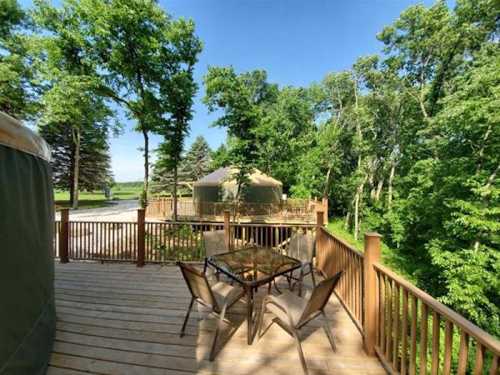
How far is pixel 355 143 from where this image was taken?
16641 millimetres

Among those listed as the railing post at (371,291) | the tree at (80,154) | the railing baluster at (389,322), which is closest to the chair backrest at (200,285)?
the railing post at (371,291)

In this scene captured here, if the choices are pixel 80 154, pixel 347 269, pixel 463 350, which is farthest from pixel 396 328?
pixel 80 154

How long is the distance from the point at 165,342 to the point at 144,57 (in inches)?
395

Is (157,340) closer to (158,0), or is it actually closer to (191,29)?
(191,29)

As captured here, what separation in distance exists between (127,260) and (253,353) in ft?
12.1

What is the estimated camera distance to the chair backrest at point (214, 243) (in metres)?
4.13

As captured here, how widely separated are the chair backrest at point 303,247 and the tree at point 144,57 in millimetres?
8021

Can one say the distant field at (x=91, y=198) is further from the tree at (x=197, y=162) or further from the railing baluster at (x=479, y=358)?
the railing baluster at (x=479, y=358)

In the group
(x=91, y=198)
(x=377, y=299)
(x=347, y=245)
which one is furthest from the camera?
(x=91, y=198)

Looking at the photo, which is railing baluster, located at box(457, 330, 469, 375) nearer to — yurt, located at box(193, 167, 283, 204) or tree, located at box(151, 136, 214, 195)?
yurt, located at box(193, 167, 283, 204)

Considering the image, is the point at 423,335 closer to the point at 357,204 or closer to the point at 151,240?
the point at 151,240

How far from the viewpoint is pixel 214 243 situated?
13.7ft

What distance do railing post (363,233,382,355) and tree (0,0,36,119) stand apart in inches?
613

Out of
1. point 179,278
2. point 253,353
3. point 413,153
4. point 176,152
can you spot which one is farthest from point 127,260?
point 413,153
